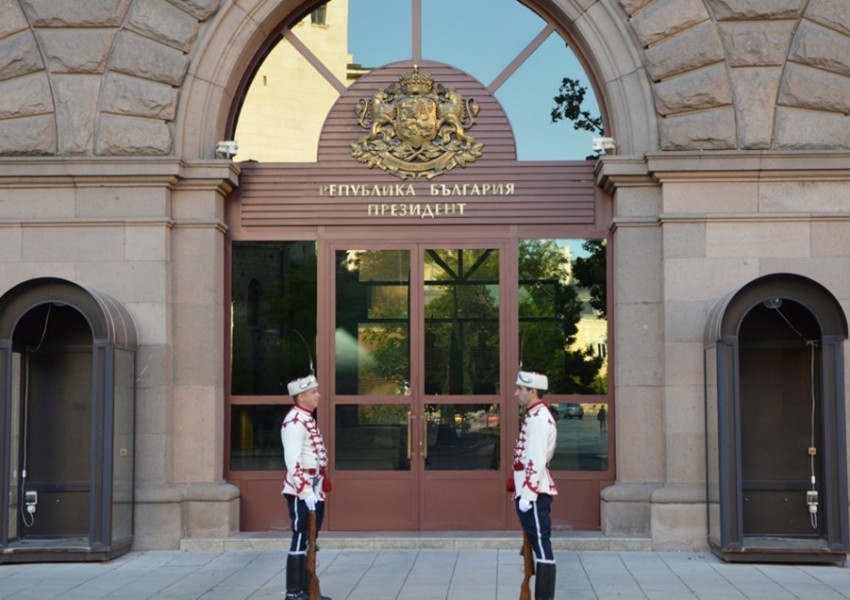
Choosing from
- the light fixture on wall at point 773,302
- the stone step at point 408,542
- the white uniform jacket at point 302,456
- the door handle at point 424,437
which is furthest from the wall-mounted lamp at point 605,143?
the white uniform jacket at point 302,456

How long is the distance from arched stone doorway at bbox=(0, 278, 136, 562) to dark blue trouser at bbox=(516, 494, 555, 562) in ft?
14.8

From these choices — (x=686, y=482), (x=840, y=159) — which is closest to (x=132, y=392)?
(x=686, y=482)

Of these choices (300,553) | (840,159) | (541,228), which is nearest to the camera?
(300,553)

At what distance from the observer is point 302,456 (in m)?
9.86

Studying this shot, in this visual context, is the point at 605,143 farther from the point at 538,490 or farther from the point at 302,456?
the point at 302,456

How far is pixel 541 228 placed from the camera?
13531 millimetres

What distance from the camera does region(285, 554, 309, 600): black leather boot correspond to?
9781 mm

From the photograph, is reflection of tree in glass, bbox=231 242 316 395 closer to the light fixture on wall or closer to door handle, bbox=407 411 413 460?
door handle, bbox=407 411 413 460

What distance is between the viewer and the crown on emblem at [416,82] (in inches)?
537

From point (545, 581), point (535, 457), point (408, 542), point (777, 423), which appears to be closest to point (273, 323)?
point (408, 542)

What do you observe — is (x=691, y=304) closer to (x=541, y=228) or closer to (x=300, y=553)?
(x=541, y=228)

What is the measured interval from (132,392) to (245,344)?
1.37 meters

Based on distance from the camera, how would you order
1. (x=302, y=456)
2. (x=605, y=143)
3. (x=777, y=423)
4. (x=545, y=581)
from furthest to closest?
(x=605, y=143)
(x=777, y=423)
(x=302, y=456)
(x=545, y=581)

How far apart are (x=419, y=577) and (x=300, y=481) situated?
2054mm
